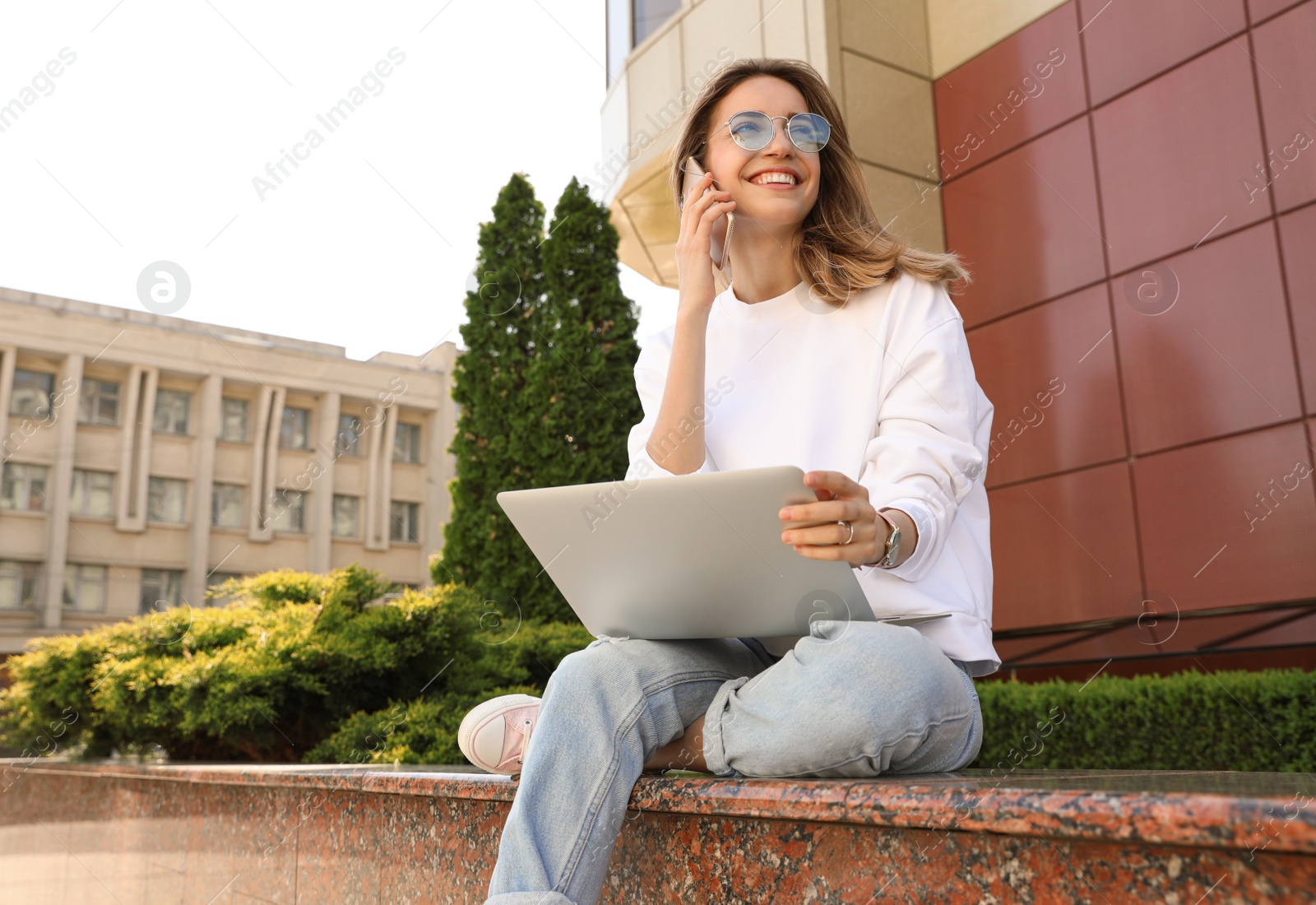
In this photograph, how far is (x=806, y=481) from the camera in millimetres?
1380

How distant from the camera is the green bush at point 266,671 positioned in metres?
4.50

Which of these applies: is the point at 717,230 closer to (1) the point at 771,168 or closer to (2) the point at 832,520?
(1) the point at 771,168

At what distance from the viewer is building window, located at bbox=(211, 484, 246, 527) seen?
30766 mm

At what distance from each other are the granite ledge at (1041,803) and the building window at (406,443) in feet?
112

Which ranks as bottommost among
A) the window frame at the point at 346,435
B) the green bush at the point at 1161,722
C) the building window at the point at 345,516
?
the green bush at the point at 1161,722

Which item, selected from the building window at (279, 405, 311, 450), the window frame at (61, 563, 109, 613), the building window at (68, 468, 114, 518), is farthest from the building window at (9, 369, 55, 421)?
the building window at (279, 405, 311, 450)

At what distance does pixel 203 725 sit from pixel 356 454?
30.3 meters

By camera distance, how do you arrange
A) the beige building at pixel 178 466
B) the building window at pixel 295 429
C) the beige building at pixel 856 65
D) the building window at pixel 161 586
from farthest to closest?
the building window at pixel 295 429
the building window at pixel 161 586
the beige building at pixel 178 466
the beige building at pixel 856 65

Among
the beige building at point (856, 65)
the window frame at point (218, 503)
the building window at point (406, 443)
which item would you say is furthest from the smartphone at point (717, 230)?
the building window at point (406, 443)

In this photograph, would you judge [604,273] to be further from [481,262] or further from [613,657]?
[613,657]

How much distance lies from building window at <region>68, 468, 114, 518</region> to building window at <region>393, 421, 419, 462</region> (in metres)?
9.13

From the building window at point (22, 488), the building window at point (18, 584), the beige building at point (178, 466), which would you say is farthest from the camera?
the building window at point (22, 488)

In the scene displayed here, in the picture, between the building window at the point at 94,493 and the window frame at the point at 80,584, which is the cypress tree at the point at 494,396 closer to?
the window frame at the point at 80,584

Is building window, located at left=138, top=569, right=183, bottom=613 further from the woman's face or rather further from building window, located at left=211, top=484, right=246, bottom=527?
the woman's face
